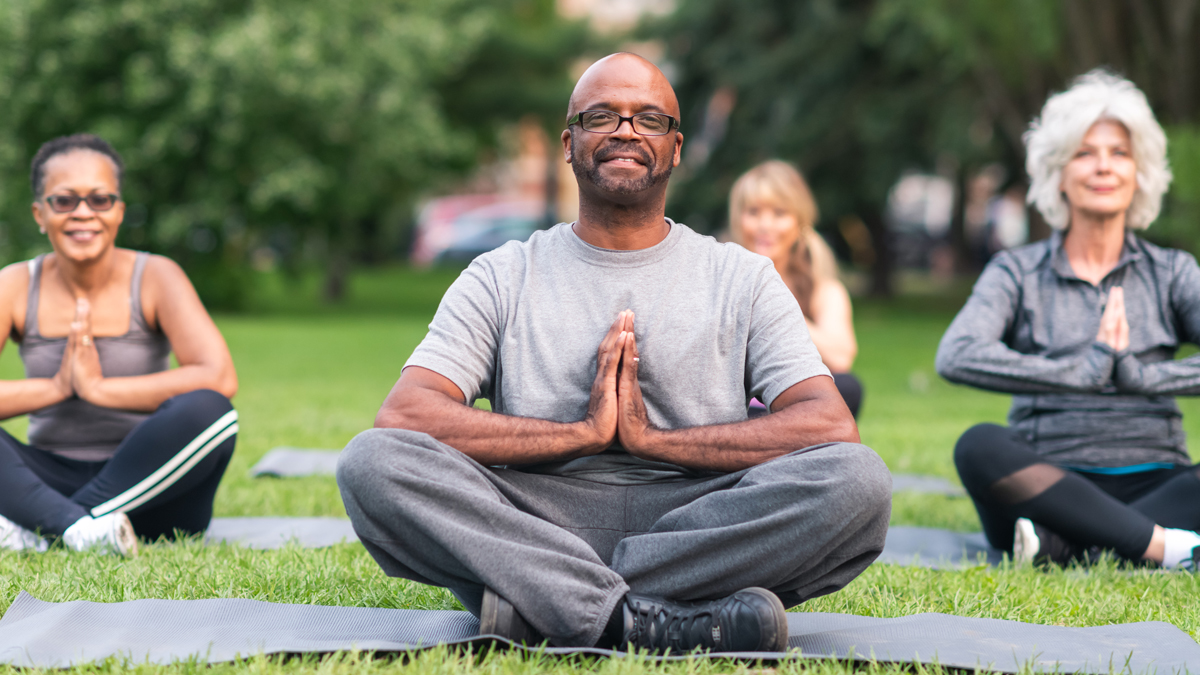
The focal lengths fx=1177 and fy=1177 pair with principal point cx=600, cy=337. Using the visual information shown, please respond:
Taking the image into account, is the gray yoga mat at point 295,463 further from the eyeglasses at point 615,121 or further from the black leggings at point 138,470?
the eyeglasses at point 615,121

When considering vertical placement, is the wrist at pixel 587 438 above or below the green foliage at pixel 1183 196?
below

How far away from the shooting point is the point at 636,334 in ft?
10.7

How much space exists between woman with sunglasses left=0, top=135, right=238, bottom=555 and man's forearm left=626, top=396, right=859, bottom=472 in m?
2.00

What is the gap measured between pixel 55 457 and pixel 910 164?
1541 centimetres

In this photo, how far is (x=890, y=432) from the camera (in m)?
8.30

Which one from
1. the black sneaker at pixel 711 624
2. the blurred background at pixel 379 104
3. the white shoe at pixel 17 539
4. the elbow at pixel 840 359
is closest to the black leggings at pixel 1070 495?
the elbow at pixel 840 359

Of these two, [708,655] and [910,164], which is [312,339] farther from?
[708,655]

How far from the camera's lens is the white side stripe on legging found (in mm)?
4207

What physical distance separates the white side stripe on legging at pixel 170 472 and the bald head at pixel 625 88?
1943 millimetres

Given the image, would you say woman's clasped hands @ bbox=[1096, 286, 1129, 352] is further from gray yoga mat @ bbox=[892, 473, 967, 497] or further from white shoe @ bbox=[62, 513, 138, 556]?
white shoe @ bbox=[62, 513, 138, 556]

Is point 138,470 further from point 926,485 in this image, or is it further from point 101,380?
point 926,485

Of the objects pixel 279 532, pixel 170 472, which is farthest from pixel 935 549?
pixel 170 472

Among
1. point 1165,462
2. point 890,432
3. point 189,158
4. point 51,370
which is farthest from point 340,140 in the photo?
point 1165,462

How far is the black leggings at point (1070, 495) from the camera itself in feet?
13.8
